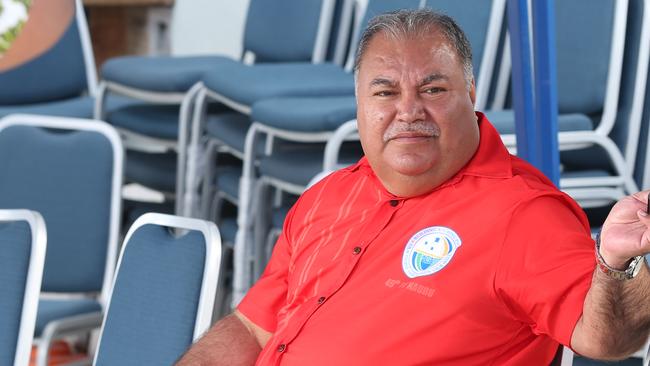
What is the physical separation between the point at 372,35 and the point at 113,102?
259cm

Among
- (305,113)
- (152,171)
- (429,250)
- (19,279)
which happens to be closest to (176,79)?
(152,171)

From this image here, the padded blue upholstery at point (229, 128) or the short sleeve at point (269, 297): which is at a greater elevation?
the short sleeve at point (269, 297)

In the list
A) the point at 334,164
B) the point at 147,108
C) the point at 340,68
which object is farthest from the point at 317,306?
the point at 147,108

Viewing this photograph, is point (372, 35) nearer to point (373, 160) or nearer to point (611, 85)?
point (373, 160)

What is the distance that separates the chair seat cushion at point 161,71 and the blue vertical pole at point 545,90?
1.79 metres

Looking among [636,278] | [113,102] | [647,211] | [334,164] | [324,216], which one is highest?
[647,211]

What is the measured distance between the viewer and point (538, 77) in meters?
2.32

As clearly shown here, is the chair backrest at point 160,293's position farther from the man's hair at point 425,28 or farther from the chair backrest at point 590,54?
the chair backrest at point 590,54

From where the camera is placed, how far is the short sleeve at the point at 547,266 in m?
1.63

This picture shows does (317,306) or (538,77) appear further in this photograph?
(538,77)

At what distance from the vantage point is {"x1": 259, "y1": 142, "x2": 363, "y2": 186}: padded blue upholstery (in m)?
3.31

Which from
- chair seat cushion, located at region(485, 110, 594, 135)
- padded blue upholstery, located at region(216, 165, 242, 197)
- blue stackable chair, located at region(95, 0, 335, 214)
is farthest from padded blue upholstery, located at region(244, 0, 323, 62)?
chair seat cushion, located at region(485, 110, 594, 135)

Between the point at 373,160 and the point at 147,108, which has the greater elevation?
the point at 373,160

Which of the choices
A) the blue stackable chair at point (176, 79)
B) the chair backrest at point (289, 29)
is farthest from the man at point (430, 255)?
the chair backrest at point (289, 29)
